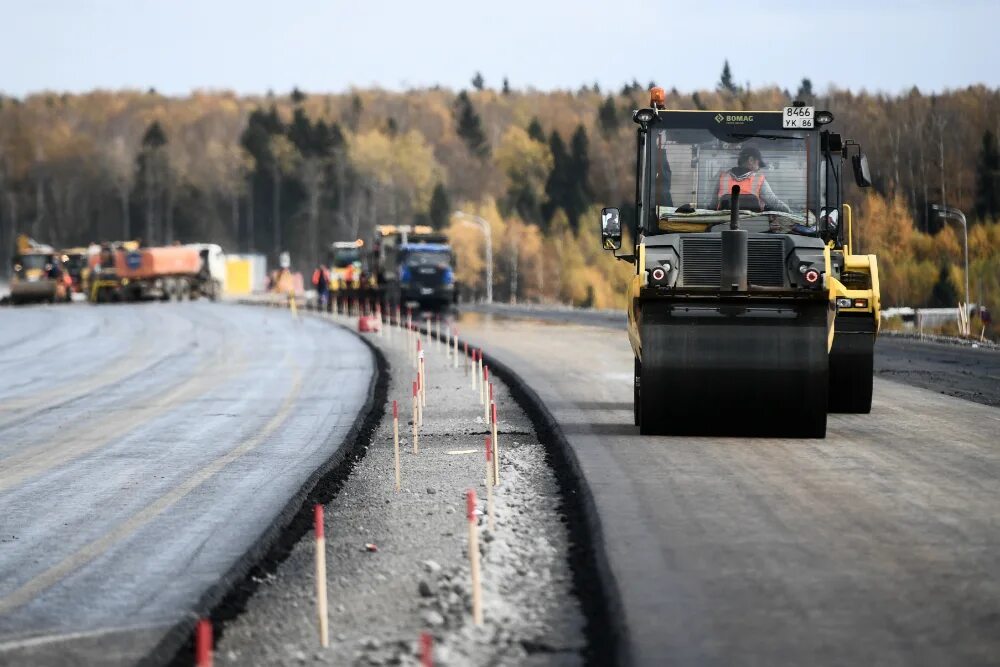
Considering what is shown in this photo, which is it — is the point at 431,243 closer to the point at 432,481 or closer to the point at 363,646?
the point at 432,481

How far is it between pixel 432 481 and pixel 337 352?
990 inches

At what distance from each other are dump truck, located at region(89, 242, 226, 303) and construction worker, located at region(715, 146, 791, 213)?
7413 centimetres

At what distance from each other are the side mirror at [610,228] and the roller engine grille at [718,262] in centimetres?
72

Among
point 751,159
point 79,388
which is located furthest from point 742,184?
point 79,388

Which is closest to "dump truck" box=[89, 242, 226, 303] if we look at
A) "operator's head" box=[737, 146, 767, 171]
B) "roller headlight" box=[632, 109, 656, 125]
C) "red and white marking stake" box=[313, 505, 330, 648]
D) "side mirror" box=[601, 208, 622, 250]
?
"roller headlight" box=[632, 109, 656, 125]

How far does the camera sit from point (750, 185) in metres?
18.5

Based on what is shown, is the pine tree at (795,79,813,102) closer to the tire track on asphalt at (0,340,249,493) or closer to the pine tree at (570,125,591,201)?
the pine tree at (570,125,591,201)

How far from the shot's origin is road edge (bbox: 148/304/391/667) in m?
9.41

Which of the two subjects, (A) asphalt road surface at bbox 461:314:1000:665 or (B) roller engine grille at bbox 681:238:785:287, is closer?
(A) asphalt road surface at bbox 461:314:1000:665

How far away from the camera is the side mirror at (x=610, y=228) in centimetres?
1753

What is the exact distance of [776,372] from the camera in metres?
17.5

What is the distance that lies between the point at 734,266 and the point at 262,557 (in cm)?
708

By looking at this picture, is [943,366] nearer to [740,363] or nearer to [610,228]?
[740,363]

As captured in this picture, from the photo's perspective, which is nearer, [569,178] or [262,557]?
[262,557]
